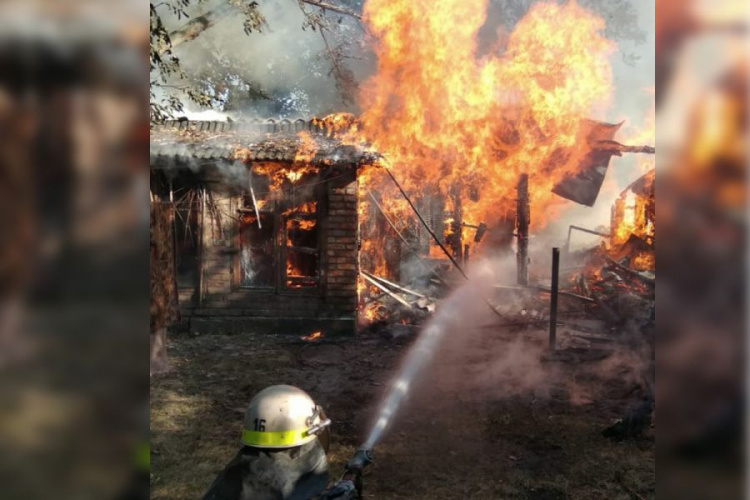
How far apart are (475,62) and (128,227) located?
42.1 ft

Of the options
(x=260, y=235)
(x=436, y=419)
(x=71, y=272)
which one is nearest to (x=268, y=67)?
(x=260, y=235)

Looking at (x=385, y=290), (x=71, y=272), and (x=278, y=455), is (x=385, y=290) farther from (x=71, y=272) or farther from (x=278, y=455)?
(x=71, y=272)

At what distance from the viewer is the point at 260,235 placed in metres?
11.3

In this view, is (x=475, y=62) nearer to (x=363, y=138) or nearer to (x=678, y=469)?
(x=363, y=138)

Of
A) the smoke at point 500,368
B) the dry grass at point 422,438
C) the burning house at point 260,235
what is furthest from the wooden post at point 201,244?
the smoke at point 500,368

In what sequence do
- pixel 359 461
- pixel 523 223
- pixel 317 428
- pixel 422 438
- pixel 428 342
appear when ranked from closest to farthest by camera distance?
pixel 317 428
pixel 359 461
pixel 422 438
pixel 428 342
pixel 523 223

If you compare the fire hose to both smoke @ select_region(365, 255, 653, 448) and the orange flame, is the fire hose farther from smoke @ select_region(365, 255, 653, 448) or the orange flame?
the orange flame

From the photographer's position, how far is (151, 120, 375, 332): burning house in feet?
35.6

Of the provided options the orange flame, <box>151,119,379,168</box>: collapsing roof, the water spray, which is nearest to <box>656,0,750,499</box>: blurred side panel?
A: the water spray

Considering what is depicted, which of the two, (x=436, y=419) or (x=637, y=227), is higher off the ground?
(x=637, y=227)

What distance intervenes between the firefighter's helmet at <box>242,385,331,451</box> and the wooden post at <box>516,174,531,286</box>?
12544mm

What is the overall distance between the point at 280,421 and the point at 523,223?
13.0 m

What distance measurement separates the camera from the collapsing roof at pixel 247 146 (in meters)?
10.3

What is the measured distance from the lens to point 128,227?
41.1 inches
